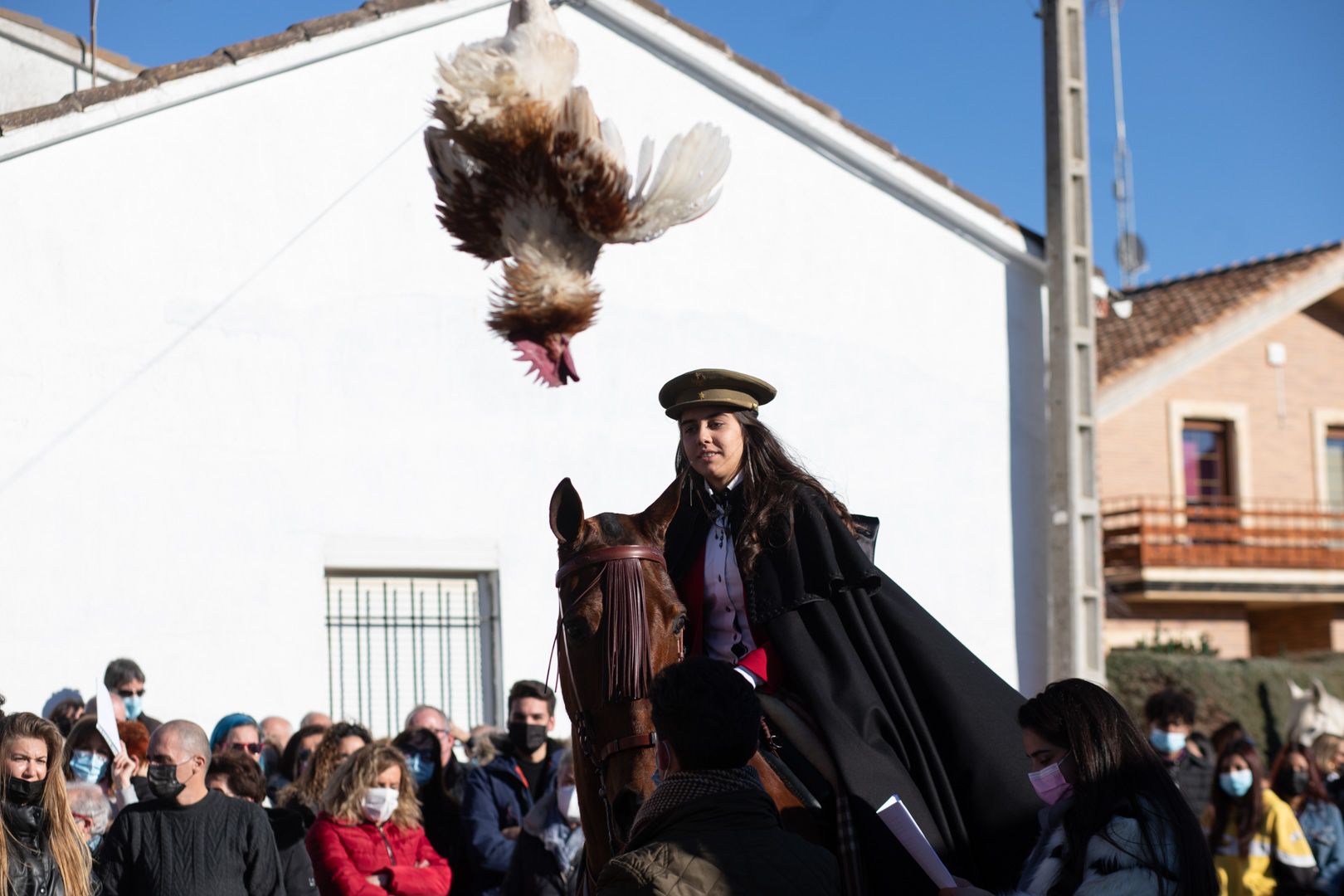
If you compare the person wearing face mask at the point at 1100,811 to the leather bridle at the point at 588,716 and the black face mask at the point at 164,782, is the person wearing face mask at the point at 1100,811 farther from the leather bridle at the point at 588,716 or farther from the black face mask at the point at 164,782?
the black face mask at the point at 164,782

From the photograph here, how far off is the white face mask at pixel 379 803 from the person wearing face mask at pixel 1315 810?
523cm

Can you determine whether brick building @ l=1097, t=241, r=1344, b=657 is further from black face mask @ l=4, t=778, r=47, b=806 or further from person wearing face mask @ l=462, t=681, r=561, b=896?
black face mask @ l=4, t=778, r=47, b=806

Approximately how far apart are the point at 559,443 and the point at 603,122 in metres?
7.87

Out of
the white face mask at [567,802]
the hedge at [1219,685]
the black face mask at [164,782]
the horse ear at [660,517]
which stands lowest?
the hedge at [1219,685]

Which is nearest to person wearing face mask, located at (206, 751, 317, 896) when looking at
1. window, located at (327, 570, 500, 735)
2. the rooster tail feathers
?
the rooster tail feathers

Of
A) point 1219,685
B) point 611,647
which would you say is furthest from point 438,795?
point 1219,685

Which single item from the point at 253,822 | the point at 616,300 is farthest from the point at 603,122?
the point at 616,300

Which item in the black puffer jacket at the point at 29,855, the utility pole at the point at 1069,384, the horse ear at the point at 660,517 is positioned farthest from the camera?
the utility pole at the point at 1069,384

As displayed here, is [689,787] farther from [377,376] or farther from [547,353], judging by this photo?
[377,376]

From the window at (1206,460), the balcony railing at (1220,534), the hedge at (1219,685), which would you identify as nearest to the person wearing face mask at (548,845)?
the hedge at (1219,685)

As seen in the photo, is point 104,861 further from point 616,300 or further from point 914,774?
point 616,300

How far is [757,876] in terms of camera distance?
3102 millimetres

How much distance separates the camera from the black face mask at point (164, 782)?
6.06 m

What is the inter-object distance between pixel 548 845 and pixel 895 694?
356 cm
